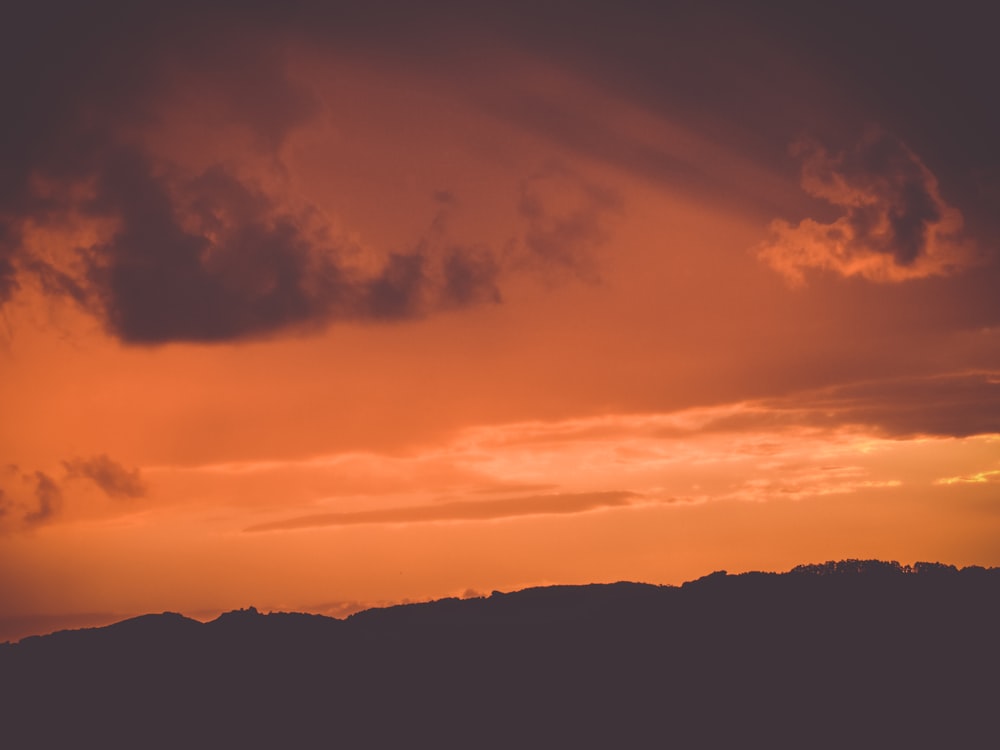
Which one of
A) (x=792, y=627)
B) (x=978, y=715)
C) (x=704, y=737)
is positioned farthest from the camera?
(x=792, y=627)

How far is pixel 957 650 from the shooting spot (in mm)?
168625

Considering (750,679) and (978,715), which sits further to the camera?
(750,679)

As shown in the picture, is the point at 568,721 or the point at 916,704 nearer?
the point at 916,704

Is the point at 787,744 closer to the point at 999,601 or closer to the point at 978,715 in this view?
the point at 978,715

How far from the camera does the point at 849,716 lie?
163000mm

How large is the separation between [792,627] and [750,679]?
764 inches

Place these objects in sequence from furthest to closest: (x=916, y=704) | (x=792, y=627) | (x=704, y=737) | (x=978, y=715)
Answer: (x=792, y=627)
(x=704, y=737)
(x=916, y=704)
(x=978, y=715)

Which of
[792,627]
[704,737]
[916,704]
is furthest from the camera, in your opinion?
[792,627]

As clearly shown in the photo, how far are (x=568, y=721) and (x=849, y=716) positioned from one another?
58.8m

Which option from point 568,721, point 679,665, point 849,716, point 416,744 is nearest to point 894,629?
point 849,716

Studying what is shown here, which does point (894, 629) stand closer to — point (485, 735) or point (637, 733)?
point (637, 733)

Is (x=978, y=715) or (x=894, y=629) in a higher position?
(x=894, y=629)

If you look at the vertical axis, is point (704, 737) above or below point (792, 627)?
below

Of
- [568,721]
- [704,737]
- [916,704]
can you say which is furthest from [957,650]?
[568,721]
